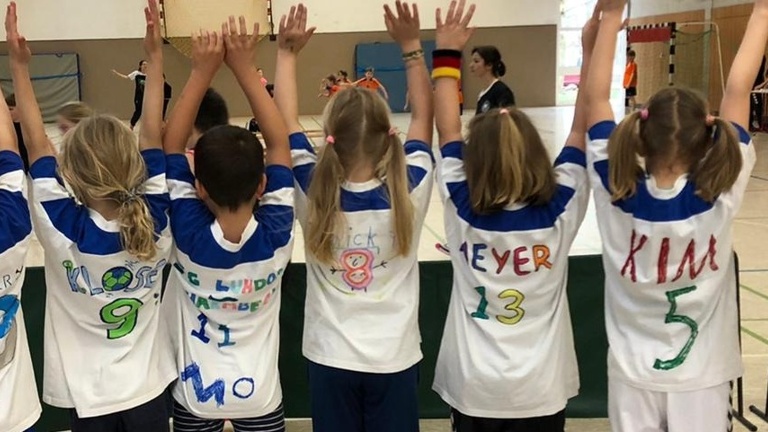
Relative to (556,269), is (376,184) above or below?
above

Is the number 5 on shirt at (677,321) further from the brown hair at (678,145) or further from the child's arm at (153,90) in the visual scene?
the child's arm at (153,90)

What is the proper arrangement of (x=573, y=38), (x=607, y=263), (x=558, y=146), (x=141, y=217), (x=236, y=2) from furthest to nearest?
(x=573, y=38) < (x=236, y=2) < (x=558, y=146) < (x=607, y=263) < (x=141, y=217)

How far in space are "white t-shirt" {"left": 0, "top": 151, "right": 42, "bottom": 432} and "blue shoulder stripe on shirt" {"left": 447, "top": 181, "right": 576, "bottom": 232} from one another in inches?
45.2

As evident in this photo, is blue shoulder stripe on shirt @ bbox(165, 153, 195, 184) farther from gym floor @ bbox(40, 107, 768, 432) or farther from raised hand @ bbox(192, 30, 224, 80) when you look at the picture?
gym floor @ bbox(40, 107, 768, 432)

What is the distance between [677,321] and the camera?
211cm

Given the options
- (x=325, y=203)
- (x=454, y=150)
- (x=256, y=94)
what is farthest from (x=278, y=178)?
(x=454, y=150)

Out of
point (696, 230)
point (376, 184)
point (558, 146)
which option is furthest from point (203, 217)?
point (558, 146)

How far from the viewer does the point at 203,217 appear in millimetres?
2119

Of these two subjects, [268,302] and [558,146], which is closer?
[268,302]

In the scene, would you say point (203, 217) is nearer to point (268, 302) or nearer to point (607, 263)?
point (268, 302)

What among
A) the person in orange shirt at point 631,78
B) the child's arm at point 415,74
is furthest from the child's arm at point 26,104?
the person in orange shirt at point 631,78

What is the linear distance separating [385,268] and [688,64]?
17.3 m

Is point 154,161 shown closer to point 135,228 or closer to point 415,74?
point 135,228

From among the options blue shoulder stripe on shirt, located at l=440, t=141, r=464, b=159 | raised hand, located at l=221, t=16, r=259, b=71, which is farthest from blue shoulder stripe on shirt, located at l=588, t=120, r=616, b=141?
raised hand, located at l=221, t=16, r=259, b=71
